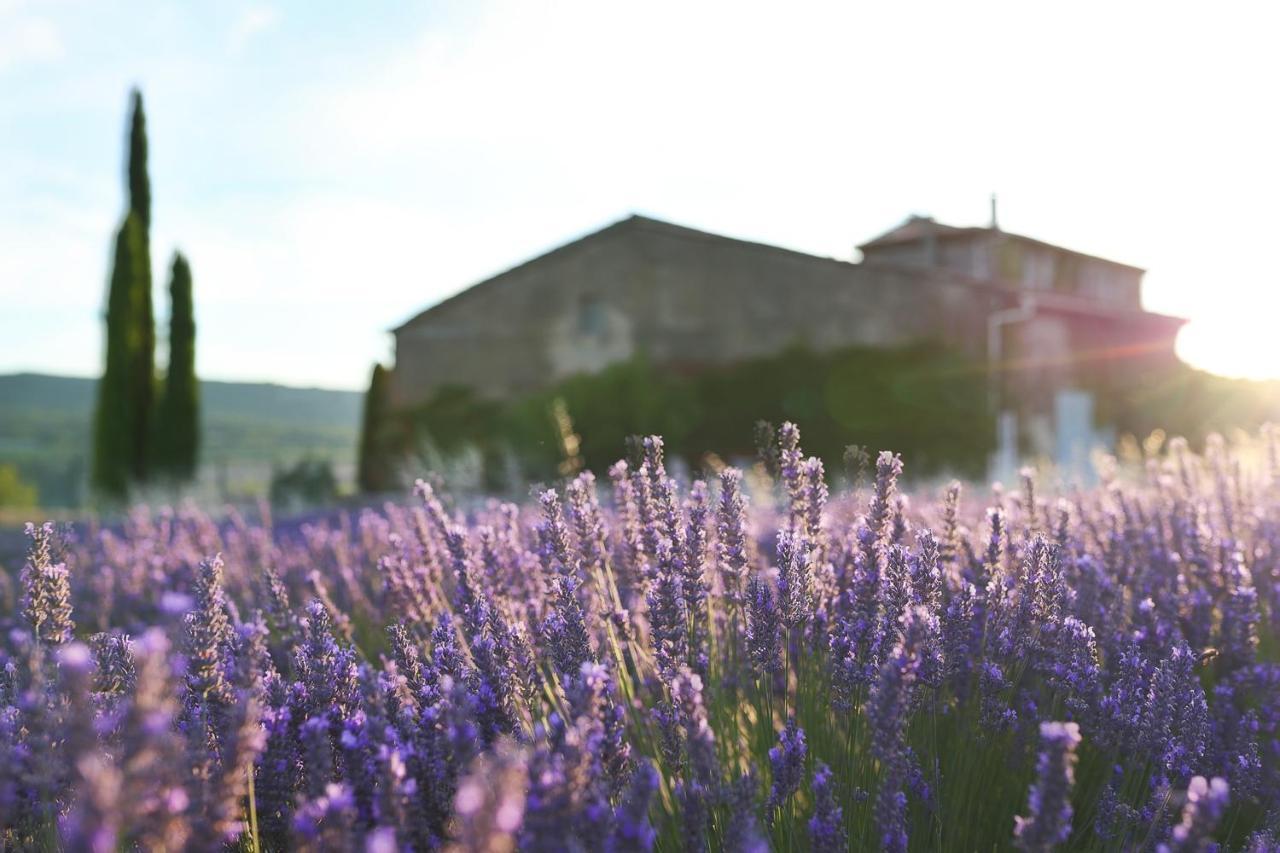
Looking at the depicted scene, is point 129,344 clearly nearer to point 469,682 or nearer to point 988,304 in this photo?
point 988,304

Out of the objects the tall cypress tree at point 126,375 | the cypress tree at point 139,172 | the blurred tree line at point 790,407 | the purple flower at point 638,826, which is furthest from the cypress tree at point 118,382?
the purple flower at point 638,826

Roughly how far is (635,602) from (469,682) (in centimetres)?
122

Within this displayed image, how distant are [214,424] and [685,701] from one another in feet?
344

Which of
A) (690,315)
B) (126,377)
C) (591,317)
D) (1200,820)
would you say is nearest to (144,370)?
(126,377)

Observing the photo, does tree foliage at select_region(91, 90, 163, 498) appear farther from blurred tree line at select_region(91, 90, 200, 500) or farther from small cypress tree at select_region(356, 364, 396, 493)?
small cypress tree at select_region(356, 364, 396, 493)

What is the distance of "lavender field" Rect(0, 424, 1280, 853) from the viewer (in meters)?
1.41

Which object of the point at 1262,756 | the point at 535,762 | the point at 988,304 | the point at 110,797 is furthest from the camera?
the point at 988,304

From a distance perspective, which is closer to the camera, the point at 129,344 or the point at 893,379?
the point at 893,379

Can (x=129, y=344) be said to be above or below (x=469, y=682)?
above

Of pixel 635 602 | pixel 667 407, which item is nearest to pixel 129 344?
pixel 667 407

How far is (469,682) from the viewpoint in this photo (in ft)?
6.50

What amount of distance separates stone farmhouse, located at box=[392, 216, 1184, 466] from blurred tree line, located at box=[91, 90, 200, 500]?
478 cm

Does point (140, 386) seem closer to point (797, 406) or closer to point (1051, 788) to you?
point (797, 406)

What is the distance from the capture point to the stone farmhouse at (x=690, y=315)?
19.5 m
